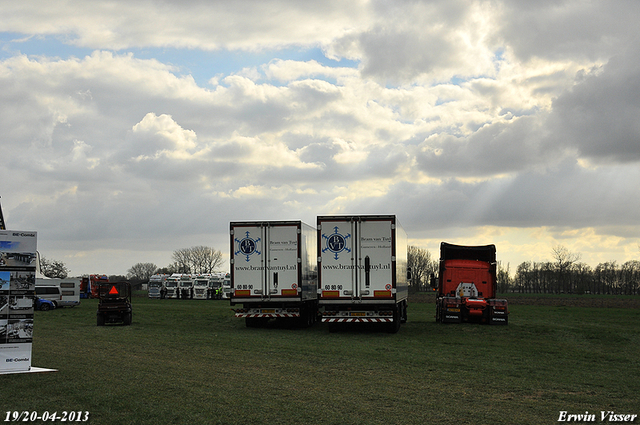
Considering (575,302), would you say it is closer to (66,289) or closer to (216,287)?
(216,287)

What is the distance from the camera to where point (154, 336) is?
20.7 m

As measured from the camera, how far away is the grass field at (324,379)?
28.2ft

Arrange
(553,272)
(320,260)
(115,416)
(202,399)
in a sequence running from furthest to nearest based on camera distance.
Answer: (553,272) → (320,260) → (202,399) → (115,416)

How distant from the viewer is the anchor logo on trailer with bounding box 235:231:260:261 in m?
23.4

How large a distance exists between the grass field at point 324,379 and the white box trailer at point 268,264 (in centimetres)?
314

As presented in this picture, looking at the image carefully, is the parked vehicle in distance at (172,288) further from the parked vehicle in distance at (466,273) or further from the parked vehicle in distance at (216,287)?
the parked vehicle in distance at (466,273)

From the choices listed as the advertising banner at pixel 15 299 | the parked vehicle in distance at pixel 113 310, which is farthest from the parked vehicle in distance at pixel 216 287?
the advertising banner at pixel 15 299

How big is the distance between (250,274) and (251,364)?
10048 mm

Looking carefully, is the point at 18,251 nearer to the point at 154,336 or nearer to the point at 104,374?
the point at 104,374

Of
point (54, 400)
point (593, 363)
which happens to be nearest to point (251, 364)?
point (54, 400)

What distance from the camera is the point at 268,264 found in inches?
920

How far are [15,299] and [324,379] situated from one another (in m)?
5.94

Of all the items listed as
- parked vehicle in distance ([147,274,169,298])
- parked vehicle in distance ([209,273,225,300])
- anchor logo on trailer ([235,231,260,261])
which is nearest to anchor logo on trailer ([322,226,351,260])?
anchor logo on trailer ([235,231,260,261])

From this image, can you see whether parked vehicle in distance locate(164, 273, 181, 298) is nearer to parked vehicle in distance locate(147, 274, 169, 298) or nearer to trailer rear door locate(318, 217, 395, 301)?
parked vehicle in distance locate(147, 274, 169, 298)
